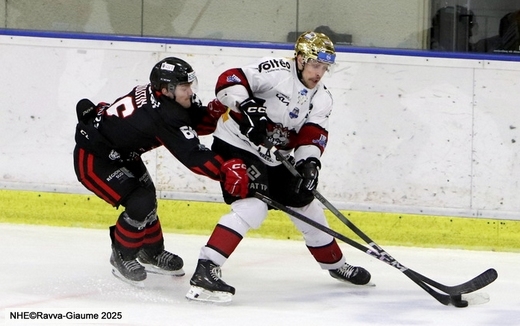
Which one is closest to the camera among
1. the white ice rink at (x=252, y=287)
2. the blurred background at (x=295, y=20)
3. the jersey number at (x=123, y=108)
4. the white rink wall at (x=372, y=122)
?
the white ice rink at (x=252, y=287)

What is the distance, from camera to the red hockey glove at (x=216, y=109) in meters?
3.97

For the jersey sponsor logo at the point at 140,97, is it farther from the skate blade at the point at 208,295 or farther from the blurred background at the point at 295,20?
the blurred background at the point at 295,20

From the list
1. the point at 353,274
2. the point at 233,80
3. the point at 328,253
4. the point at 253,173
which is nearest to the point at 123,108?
the point at 233,80

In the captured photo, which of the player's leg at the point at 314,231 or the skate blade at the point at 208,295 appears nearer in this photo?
the skate blade at the point at 208,295

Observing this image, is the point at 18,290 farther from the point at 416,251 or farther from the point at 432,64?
the point at 432,64

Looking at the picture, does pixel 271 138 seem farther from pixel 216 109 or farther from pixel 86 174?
pixel 86 174

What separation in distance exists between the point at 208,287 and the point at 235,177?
412 mm

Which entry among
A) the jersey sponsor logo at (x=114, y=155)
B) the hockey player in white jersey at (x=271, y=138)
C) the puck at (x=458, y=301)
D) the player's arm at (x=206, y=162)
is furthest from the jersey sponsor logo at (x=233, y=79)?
the puck at (x=458, y=301)

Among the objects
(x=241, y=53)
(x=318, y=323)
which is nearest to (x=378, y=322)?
(x=318, y=323)

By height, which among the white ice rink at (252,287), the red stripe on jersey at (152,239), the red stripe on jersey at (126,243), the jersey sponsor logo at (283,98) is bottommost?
the white ice rink at (252,287)

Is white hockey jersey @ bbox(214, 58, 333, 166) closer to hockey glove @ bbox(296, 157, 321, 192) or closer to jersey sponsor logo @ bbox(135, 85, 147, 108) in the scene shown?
hockey glove @ bbox(296, 157, 321, 192)

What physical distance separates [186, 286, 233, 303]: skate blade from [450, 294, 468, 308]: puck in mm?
803

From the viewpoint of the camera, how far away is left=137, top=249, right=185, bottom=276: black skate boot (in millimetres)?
4121

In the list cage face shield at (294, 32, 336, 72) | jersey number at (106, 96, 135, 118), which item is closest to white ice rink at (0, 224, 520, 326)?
jersey number at (106, 96, 135, 118)
